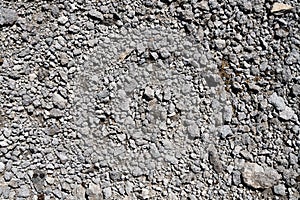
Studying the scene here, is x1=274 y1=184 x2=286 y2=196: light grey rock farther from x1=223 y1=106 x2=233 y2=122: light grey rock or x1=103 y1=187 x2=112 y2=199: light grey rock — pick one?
x1=103 y1=187 x2=112 y2=199: light grey rock

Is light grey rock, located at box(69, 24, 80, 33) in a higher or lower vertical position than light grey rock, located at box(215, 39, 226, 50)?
higher

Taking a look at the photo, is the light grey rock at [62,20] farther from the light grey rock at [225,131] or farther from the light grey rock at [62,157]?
the light grey rock at [225,131]

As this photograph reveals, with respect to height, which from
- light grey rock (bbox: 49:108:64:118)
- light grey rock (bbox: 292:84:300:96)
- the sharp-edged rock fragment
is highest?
the sharp-edged rock fragment

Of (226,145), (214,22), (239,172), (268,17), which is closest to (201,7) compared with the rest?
(214,22)

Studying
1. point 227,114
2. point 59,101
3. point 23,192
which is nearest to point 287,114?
→ point 227,114

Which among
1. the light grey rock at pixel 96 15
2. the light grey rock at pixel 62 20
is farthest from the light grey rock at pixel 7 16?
the light grey rock at pixel 96 15

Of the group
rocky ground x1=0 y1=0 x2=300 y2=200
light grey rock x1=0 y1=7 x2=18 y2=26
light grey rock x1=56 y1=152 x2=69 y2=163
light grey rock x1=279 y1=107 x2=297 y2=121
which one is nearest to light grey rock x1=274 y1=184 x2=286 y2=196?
rocky ground x1=0 y1=0 x2=300 y2=200

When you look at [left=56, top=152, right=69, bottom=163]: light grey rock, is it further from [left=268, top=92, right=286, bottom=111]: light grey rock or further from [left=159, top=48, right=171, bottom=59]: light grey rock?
[left=268, top=92, right=286, bottom=111]: light grey rock
